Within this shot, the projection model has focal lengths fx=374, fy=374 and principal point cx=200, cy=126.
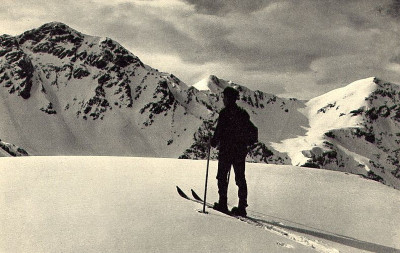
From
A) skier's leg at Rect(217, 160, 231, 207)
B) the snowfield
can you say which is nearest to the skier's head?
skier's leg at Rect(217, 160, 231, 207)

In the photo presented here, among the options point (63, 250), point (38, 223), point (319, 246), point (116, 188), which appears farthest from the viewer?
point (116, 188)

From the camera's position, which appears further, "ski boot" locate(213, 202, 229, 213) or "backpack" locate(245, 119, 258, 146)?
"backpack" locate(245, 119, 258, 146)

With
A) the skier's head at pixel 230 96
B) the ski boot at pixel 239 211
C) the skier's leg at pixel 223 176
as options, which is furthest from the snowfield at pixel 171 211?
the skier's head at pixel 230 96

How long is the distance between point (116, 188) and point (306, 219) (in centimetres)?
Answer: 347

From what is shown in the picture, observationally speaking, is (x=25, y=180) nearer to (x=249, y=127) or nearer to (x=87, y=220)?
(x=87, y=220)

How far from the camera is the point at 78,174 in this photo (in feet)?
25.5

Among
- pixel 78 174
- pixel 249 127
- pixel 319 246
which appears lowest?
pixel 319 246

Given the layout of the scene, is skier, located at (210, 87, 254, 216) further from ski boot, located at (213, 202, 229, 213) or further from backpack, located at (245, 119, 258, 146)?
ski boot, located at (213, 202, 229, 213)

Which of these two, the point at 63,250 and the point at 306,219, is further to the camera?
the point at 306,219

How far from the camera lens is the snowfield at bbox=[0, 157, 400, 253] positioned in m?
4.18

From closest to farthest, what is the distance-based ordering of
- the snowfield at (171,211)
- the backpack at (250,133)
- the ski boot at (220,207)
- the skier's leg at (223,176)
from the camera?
the snowfield at (171,211) → the ski boot at (220,207) → the skier's leg at (223,176) → the backpack at (250,133)

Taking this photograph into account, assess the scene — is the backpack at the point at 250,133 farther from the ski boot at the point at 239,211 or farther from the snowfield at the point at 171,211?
the snowfield at the point at 171,211

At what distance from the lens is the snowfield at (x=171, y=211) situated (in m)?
4.18

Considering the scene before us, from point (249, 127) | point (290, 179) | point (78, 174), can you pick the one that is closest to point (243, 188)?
point (249, 127)
